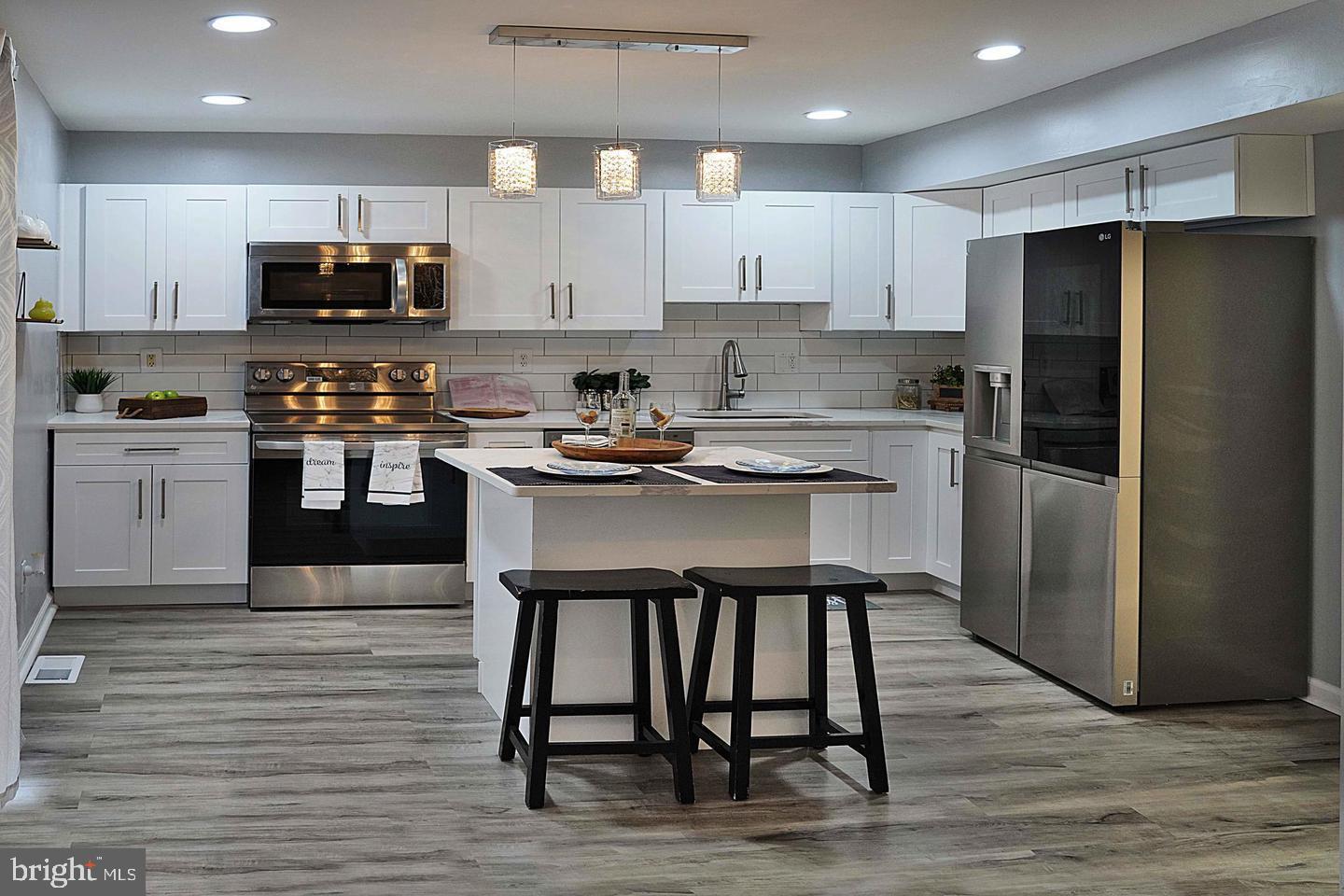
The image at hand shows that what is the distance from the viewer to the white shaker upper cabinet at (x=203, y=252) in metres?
6.11

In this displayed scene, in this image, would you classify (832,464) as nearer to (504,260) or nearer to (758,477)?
(504,260)

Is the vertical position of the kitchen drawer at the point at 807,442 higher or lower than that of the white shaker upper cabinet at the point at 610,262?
lower

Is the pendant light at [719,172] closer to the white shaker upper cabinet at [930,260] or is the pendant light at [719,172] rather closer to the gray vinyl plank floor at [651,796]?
the gray vinyl plank floor at [651,796]

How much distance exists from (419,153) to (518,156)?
2.67 meters

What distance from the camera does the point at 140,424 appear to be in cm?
577

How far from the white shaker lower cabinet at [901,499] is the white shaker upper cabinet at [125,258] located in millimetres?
3464

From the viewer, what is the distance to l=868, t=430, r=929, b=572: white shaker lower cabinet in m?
6.30

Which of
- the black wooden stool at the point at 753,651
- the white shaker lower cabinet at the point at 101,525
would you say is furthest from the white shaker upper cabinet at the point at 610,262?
the black wooden stool at the point at 753,651

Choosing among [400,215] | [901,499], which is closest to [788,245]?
[901,499]

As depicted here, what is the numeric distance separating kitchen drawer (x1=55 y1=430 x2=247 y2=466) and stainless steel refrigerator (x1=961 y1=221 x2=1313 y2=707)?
3547 millimetres

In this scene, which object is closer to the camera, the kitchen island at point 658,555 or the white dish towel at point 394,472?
the kitchen island at point 658,555

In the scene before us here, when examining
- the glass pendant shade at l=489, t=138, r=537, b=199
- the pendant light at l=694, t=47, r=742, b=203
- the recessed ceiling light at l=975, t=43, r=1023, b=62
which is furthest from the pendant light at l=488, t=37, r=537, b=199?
the recessed ceiling light at l=975, t=43, r=1023, b=62

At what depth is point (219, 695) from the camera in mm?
4480

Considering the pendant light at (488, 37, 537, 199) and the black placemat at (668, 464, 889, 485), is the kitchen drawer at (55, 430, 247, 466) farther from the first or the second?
the black placemat at (668, 464, 889, 485)
